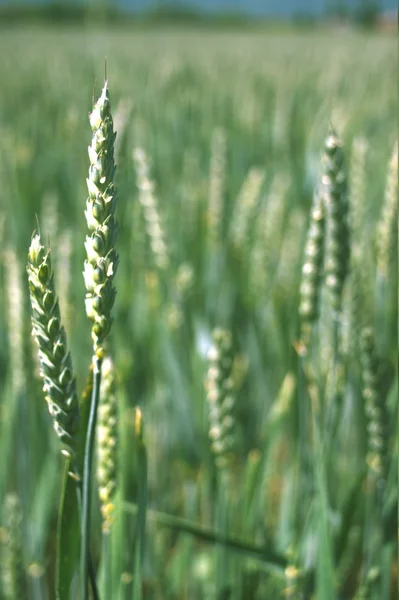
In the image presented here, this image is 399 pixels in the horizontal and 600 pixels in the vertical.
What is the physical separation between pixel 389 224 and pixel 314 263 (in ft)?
0.49

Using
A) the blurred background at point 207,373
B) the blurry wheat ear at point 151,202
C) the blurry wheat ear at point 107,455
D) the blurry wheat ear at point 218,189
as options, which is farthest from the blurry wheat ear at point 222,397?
the blurry wheat ear at point 218,189

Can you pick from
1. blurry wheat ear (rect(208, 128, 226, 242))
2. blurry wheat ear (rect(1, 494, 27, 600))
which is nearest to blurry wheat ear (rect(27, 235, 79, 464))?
blurry wheat ear (rect(1, 494, 27, 600))

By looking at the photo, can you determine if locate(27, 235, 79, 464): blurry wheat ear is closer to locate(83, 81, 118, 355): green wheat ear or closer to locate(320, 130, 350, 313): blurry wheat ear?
locate(83, 81, 118, 355): green wheat ear

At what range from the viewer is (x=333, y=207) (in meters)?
0.46

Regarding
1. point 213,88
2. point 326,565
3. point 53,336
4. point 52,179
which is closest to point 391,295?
point 326,565

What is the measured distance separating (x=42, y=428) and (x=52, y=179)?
0.94 meters

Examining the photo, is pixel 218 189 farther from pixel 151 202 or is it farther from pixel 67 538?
pixel 67 538

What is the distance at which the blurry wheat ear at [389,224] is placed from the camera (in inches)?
22.2

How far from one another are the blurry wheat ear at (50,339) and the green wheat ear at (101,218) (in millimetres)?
15

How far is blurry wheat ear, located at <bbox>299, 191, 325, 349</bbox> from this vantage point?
0.47 metres

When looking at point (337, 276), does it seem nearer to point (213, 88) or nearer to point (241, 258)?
point (241, 258)

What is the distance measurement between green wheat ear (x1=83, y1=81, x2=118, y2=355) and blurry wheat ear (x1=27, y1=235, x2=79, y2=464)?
0.6 inches

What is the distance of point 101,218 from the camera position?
276 mm

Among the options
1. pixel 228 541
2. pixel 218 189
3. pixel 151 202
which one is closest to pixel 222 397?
pixel 228 541
